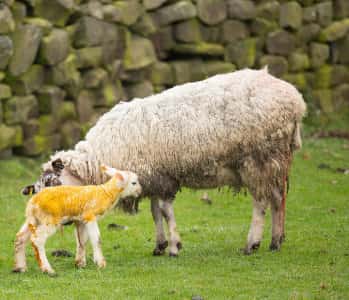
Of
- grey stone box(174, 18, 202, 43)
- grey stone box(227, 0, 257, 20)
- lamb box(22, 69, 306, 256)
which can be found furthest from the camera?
grey stone box(227, 0, 257, 20)

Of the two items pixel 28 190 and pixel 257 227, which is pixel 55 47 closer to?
pixel 28 190

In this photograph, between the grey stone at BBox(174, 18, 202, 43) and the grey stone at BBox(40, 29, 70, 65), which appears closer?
the grey stone at BBox(40, 29, 70, 65)

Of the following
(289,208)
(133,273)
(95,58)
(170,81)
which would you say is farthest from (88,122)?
(133,273)

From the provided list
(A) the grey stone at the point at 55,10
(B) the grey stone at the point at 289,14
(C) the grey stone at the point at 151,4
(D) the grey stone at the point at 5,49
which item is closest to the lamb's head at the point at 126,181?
(D) the grey stone at the point at 5,49

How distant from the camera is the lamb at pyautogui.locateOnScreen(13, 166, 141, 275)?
925cm

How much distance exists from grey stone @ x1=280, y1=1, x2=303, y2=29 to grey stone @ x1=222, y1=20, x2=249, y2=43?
→ 1.06m

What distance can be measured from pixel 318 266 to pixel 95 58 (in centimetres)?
732

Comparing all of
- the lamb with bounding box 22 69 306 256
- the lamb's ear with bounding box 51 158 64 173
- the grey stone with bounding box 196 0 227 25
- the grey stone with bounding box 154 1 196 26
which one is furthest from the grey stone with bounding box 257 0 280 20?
the lamb's ear with bounding box 51 158 64 173

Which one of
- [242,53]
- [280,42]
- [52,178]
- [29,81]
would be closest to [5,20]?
[29,81]

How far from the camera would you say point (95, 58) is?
52.2 feet

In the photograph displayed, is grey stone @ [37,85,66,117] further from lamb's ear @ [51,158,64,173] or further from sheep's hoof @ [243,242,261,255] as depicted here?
sheep's hoof @ [243,242,261,255]

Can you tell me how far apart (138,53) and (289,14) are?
3.96 meters

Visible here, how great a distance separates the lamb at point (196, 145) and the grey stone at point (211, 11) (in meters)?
7.35

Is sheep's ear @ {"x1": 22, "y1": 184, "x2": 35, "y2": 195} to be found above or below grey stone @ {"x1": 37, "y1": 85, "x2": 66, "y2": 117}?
below
